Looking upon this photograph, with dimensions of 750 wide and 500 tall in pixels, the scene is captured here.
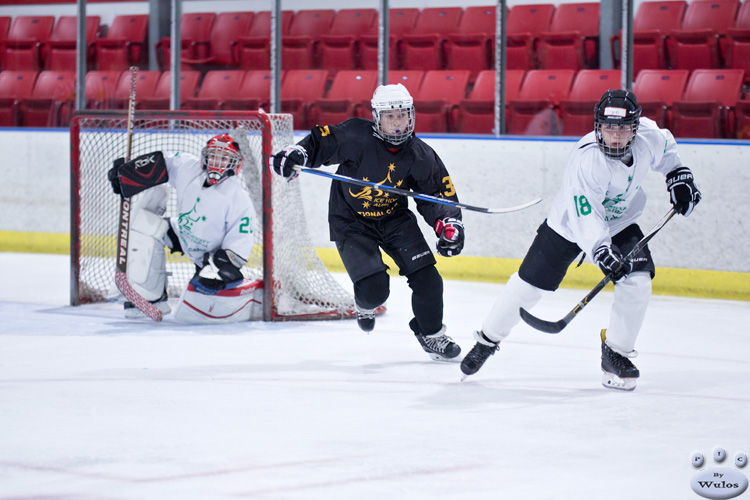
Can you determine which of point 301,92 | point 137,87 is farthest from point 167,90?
point 301,92

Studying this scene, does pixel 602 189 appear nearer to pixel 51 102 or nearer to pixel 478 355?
pixel 478 355

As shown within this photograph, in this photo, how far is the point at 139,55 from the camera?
7.42 m

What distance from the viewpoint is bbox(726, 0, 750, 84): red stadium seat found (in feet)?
18.3

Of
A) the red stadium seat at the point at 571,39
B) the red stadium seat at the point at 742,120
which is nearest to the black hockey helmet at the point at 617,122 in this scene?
the red stadium seat at the point at 742,120

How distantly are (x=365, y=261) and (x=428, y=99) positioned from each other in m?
2.96

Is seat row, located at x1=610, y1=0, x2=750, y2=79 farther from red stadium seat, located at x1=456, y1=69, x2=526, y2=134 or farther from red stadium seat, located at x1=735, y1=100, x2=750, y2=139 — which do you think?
red stadium seat, located at x1=456, y1=69, x2=526, y2=134

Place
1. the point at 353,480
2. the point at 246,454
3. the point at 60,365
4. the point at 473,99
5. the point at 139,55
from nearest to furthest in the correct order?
the point at 353,480 → the point at 246,454 → the point at 60,365 → the point at 473,99 → the point at 139,55

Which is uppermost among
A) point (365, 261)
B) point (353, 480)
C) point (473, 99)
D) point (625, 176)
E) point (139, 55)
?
point (139, 55)

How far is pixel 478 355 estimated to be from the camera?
3418 millimetres

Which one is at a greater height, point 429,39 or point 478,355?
point 429,39

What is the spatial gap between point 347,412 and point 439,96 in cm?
386

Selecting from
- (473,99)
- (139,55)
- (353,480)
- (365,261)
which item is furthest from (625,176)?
(139,55)

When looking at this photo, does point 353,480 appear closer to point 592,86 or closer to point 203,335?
point 203,335

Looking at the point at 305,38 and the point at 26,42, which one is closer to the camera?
the point at 305,38
